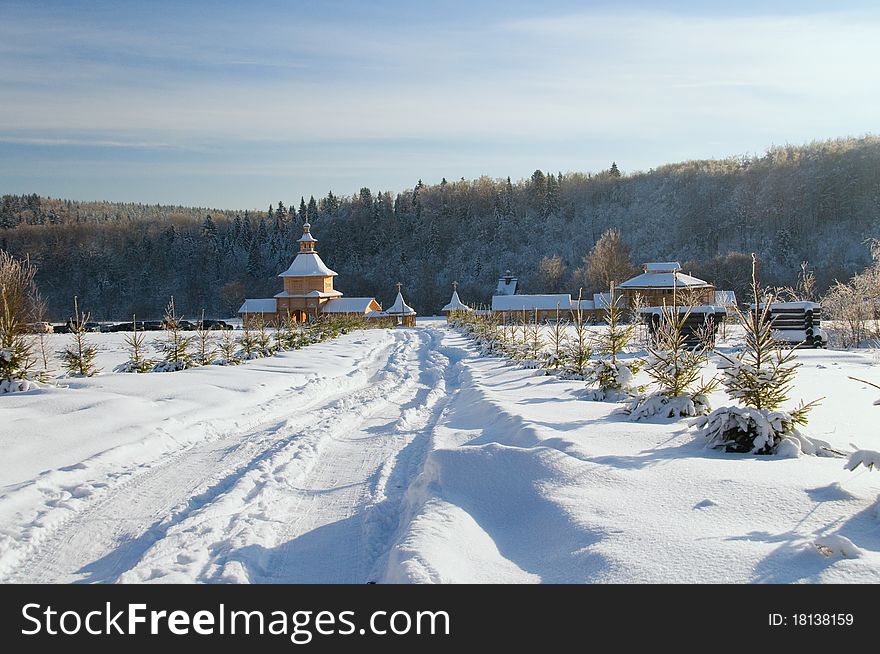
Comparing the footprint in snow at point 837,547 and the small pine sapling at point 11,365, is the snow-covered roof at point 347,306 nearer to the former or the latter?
the small pine sapling at point 11,365

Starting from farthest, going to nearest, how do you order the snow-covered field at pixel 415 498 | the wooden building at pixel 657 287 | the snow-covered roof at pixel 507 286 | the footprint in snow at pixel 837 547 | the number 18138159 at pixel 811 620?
the snow-covered roof at pixel 507 286 < the wooden building at pixel 657 287 < the snow-covered field at pixel 415 498 < the footprint in snow at pixel 837 547 < the number 18138159 at pixel 811 620

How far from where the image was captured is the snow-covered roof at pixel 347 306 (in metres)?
53.9

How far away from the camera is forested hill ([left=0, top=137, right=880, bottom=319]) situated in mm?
86875

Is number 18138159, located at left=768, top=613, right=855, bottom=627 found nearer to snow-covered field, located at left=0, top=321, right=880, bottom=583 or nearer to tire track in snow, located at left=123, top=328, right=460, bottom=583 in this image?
snow-covered field, located at left=0, top=321, right=880, bottom=583

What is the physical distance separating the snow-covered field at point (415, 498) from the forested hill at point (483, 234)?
67.1 metres

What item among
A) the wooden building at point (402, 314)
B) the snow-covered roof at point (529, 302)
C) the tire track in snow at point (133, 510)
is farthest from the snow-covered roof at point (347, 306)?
the tire track in snow at point (133, 510)

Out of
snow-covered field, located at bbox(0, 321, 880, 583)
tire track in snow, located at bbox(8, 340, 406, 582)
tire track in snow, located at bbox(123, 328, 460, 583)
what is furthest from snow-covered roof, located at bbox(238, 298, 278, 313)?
tire track in snow, located at bbox(8, 340, 406, 582)

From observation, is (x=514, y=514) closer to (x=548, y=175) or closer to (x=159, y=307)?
(x=159, y=307)

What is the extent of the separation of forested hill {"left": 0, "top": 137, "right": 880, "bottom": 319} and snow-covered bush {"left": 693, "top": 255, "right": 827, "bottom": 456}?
2655 inches

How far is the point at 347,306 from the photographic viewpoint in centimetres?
5466

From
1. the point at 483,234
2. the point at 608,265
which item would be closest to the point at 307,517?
the point at 608,265

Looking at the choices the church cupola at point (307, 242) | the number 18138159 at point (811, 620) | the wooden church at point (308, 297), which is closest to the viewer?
the number 18138159 at point (811, 620)

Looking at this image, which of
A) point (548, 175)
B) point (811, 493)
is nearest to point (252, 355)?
point (811, 493)

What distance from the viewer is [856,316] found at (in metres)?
25.1
